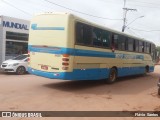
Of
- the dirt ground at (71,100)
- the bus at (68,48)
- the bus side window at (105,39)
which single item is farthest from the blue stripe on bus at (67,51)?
the dirt ground at (71,100)

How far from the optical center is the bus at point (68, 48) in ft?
38.2

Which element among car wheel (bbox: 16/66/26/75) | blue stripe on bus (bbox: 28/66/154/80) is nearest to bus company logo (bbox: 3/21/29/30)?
car wheel (bbox: 16/66/26/75)

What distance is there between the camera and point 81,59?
40.9ft

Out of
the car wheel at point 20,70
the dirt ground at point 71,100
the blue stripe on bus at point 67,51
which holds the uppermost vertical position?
the blue stripe on bus at point 67,51

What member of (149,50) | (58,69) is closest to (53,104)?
(58,69)

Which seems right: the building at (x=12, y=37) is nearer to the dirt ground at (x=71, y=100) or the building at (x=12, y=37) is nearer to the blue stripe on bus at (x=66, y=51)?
the blue stripe on bus at (x=66, y=51)

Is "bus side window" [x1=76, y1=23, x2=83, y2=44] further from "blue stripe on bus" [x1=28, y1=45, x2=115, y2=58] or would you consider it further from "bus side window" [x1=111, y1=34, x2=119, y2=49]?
"bus side window" [x1=111, y1=34, x2=119, y2=49]

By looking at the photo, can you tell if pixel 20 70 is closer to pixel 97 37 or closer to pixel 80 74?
pixel 97 37

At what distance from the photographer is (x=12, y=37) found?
2522cm

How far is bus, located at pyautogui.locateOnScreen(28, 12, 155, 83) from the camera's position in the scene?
1165 cm

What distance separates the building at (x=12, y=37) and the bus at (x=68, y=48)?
12.0 m

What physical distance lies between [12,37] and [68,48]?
584 inches

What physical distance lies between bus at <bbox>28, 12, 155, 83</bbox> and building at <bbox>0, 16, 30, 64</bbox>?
1204cm

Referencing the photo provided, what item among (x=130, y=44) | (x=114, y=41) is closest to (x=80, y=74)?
(x=114, y=41)
